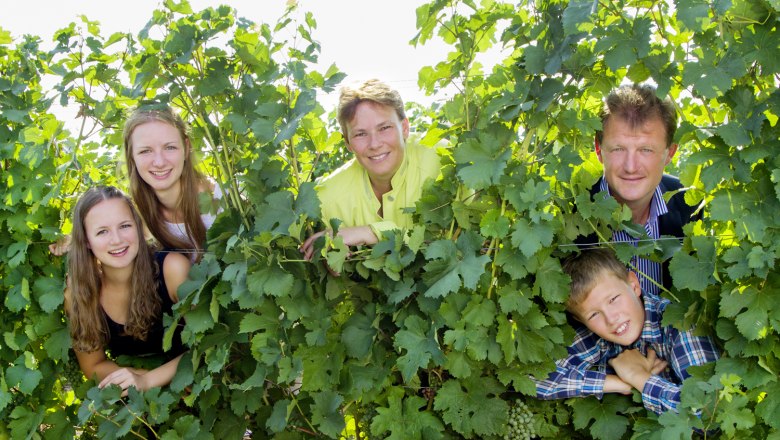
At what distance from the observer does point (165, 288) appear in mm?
3381

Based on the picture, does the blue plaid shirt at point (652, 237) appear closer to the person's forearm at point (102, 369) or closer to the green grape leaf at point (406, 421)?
the green grape leaf at point (406, 421)

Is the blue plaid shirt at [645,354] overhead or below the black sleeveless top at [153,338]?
below

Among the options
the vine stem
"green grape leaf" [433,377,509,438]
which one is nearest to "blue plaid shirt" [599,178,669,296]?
the vine stem

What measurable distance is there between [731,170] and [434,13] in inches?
45.0

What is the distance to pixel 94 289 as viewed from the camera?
10.9ft

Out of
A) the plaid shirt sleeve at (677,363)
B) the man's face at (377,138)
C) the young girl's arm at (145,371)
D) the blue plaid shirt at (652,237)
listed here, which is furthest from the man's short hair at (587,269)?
the young girl's arm at (145,371)

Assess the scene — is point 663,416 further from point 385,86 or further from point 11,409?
point 11,409

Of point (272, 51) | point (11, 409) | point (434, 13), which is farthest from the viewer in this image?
point (11, 409)

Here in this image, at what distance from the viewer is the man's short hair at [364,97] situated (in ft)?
10.7

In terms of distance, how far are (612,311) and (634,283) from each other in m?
0.22

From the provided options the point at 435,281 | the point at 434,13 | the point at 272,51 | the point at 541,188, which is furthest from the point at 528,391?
the point at 272,51

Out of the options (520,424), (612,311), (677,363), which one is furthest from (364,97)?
(677,363)

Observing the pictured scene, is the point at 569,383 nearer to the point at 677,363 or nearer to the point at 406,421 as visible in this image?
the point at 677,363

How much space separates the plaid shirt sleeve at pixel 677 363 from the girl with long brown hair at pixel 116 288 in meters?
1.96
